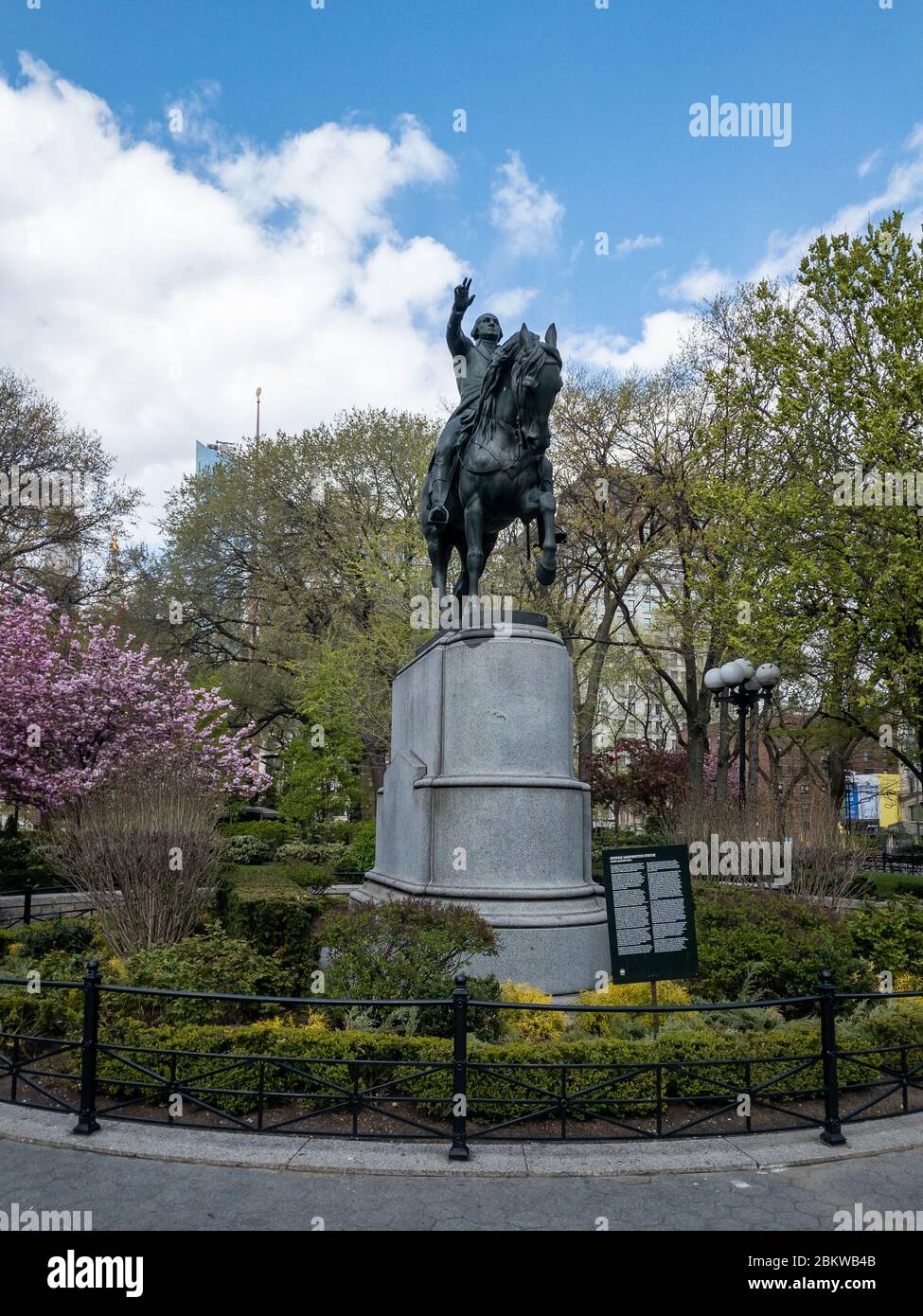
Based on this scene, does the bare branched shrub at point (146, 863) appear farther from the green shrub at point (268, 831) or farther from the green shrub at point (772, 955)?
the green shrub at point (268, 831)

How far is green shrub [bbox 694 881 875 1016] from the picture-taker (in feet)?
32.6

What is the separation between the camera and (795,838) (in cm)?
1577

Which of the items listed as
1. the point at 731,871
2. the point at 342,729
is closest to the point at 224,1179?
the point at 731,871

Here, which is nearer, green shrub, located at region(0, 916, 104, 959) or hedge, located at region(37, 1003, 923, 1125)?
hedge, located at region(37, 1003, 923, 1125)

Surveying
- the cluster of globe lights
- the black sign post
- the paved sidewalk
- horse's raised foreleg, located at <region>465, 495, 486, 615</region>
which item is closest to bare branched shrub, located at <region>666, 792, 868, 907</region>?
the cluster of globe lights

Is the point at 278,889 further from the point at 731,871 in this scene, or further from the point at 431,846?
the point at 731,871

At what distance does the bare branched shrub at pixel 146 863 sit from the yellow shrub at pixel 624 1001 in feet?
17.5

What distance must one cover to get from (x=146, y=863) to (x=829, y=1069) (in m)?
8.31

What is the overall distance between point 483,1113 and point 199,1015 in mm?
2911

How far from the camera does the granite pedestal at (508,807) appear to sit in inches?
397

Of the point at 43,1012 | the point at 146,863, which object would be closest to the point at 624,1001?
the point at 43,1012

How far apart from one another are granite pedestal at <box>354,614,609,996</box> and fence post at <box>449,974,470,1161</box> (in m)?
3.01

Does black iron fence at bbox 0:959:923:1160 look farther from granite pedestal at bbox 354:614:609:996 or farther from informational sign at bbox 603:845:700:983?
granite pedestal at bbox 354:614:609:996

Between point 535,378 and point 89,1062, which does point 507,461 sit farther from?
point 89,1062
